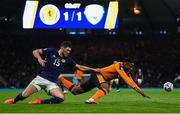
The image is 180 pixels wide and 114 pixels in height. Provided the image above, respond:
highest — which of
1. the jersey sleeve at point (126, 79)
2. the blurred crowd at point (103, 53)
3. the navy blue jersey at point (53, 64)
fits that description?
the navy blue jersey at point (53, 64)

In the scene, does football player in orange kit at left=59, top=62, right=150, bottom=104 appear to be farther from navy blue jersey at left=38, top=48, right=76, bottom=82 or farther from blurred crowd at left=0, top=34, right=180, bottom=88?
blurred crowd at left=0, top=34, right=180, bottom=88

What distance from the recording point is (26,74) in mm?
40625

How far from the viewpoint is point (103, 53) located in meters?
45.3

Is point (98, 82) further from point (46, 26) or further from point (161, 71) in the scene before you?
point (161, 71)

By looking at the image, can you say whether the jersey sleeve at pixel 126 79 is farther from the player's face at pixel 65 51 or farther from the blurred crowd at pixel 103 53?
the blurred crowd at pixel 103 53

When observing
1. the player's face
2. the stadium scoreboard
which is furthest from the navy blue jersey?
the stadium scoreboard

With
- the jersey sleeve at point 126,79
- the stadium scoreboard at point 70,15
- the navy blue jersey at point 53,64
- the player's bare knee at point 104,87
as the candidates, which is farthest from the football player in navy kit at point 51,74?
the stadium scoreboard at point 70,15

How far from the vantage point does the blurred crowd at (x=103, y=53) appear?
137 feet

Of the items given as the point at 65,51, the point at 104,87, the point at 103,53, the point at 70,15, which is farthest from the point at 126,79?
the point at 103,53

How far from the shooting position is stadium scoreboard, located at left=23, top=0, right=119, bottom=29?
35688 millimetres

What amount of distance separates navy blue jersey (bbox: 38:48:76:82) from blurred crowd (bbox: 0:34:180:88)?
87.6 ft

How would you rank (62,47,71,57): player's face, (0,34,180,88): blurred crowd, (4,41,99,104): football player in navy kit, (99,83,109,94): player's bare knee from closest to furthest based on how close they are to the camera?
1. (62,47,71,57): player's face
2. (4,41,99,104): football player in navy kit
3. (99,83,109,94): player's bare knee
4. (0,34,180,88): blurred crowd

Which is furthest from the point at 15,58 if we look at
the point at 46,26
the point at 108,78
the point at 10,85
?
the point at 108,78

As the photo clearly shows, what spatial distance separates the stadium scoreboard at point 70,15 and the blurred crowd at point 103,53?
616 cm
